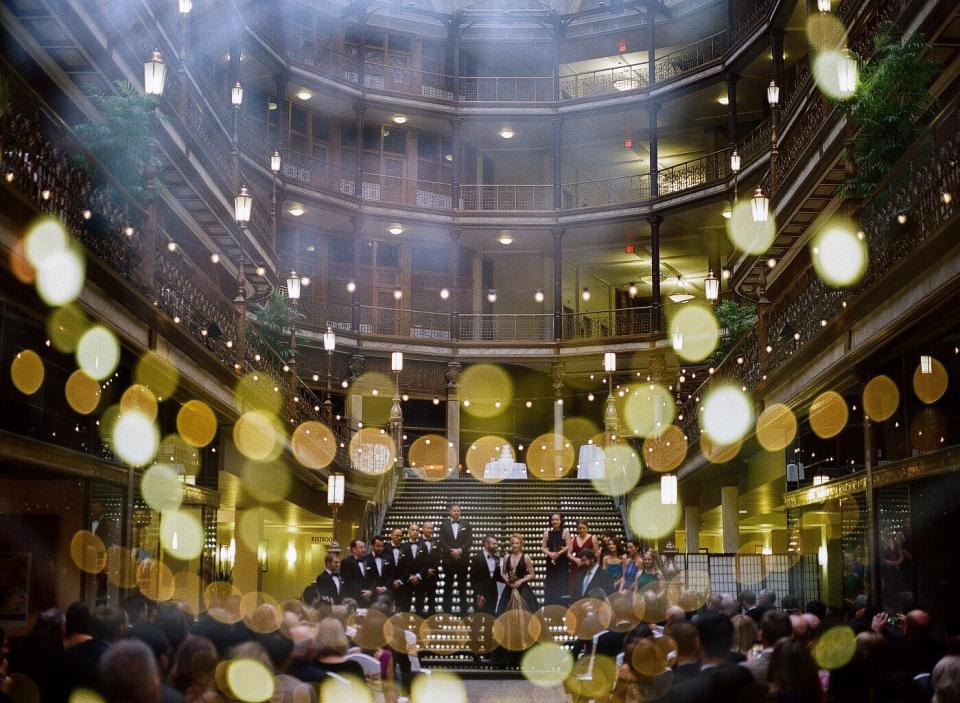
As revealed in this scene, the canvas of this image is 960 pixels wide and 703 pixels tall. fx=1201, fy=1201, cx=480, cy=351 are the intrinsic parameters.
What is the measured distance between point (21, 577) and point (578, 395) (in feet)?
104

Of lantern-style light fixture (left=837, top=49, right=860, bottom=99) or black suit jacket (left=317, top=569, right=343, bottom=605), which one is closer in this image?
lantern-style light fixture (left=837, top=49, right=860, bottom=99)

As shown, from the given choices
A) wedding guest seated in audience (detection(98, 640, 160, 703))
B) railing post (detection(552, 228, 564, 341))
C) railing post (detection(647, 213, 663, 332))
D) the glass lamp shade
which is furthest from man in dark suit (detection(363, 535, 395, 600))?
railing post (detection(552, 228, 564, 341))

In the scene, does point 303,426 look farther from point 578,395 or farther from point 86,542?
point 578,395

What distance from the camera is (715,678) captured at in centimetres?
670

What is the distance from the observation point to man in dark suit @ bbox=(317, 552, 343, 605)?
1789cm

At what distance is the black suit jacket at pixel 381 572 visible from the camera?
1917 cm

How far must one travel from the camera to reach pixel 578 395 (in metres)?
45.4

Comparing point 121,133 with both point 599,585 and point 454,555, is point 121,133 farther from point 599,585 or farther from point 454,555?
point 599,585

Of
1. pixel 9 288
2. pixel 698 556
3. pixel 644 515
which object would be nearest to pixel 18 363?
pixel 9 288

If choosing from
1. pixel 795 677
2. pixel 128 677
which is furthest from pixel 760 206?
pixel 128 677

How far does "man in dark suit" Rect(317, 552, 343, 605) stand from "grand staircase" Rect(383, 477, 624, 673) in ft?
27.6

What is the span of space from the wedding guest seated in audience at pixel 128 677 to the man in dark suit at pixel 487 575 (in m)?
14.2

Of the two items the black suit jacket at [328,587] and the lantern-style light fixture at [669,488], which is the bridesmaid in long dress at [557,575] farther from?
the lantern-style light fixture at [669,488]

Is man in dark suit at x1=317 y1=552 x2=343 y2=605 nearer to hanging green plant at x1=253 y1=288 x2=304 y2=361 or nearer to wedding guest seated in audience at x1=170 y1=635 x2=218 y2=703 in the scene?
wedding guest seated in audience at x1=170 y1=635 x2=218 y2=703
